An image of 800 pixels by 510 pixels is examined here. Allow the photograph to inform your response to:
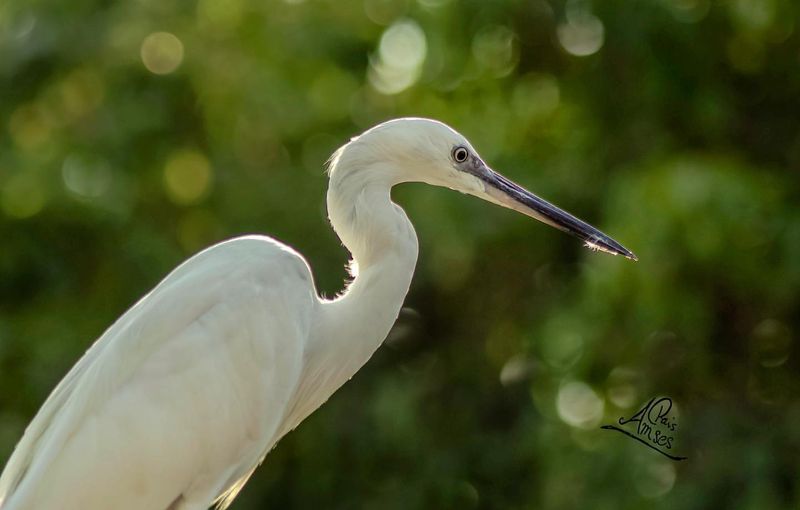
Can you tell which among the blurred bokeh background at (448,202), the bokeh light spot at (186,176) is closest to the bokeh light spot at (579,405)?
the blurred bokeh background at (448,202)

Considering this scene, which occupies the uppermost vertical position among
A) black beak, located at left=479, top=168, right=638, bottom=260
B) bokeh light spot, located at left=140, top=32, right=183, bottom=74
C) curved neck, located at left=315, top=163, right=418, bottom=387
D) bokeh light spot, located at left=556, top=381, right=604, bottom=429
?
bokeh light spot, located at left=140, top=32, right=183, bottom=74

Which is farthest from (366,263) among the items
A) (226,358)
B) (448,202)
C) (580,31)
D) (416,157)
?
(580,31)

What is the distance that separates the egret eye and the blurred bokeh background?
216 centimetres

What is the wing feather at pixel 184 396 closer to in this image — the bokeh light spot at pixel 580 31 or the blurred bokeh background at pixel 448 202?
the blurred bokeh background at pixel 448 202

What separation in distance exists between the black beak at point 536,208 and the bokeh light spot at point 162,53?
11.6 feet

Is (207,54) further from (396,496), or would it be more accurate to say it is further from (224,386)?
(224,386)

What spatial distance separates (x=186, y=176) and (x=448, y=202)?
5.59ft

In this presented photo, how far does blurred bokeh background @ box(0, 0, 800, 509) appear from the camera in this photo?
18.6ft

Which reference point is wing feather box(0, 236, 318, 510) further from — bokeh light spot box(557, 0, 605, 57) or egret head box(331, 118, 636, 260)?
bokeh light spot box(557, 0, 605, 57)

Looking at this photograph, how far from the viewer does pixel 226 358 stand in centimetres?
325

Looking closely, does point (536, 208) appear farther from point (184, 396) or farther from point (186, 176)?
point (186, 176)

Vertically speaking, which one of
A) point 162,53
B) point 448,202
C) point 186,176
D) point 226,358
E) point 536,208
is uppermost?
point 162,53

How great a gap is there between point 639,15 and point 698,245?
1.20 meters

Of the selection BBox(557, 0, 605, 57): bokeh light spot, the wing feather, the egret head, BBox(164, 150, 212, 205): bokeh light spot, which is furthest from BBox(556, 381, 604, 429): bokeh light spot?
the wing feather
